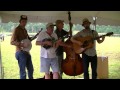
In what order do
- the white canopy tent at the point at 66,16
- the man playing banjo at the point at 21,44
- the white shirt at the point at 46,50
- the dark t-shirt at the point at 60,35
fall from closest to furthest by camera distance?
the man playing banjo at the point at 21,44, the white shirt at the point at 46,50, the dark t-shirt at the point at 60,35, the white canopy tent at the point at 66,16

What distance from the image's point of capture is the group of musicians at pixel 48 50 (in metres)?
3.82

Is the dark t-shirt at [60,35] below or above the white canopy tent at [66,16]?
below

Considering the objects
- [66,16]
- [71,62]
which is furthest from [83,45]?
[66,16]

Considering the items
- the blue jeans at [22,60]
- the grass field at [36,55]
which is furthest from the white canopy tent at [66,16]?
the grass field at [36,55]

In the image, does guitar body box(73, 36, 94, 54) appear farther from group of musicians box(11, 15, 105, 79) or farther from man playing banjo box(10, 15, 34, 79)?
man playing banjo box(10, 15, 34, 79)

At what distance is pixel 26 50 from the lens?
3865 millimetres

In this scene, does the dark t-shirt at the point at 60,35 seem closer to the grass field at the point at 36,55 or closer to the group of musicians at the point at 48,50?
the group of musicians at the point at 48,50

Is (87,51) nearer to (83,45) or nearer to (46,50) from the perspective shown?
(83,45)

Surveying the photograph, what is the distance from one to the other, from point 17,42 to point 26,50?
179mm
